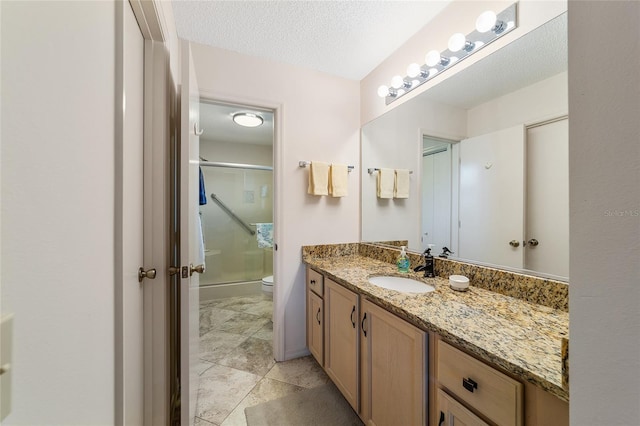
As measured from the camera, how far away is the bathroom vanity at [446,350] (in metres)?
0.63

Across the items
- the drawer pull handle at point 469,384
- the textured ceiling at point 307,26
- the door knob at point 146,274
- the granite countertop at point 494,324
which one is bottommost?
the drawer pull handle at point 469,384

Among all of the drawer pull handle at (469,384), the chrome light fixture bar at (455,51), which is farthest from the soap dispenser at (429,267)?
the chrome light fixture bar at (455,51)

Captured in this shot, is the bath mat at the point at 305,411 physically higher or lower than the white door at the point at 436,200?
lower

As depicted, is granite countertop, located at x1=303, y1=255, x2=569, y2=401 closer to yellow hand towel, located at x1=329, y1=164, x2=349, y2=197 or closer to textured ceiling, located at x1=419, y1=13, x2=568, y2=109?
yellow hand towel, located at x1=329, y1=164, x2=349, y2=197

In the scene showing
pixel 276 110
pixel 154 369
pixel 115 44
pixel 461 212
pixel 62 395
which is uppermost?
pixel 276 110

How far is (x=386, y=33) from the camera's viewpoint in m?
1.63

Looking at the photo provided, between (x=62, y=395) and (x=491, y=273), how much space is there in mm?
1514

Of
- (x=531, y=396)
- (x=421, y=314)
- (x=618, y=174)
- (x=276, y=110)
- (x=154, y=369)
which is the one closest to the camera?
(x=618, y=174)

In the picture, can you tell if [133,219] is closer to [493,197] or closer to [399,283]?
[399,283]

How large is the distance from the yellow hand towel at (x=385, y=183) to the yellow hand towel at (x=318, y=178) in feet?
1.47

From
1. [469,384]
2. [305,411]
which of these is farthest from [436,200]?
[305,411]

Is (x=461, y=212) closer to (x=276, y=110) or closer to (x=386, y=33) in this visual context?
(x=386, y=33)

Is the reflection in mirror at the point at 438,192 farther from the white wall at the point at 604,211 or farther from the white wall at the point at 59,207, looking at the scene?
the white wall at the point at 59,207

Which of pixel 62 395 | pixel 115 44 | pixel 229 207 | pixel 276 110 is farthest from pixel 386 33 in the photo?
pixel 229 207
